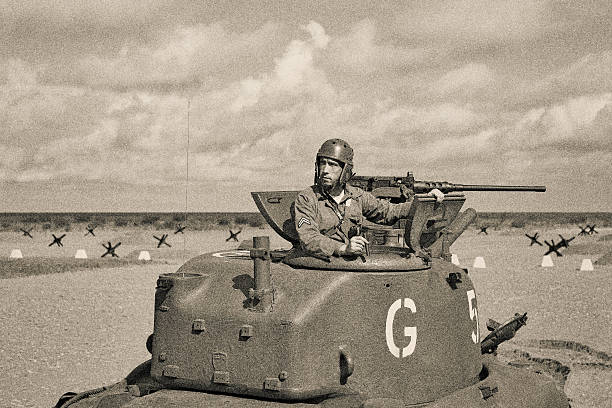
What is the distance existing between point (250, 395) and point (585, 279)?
2153 centimetres

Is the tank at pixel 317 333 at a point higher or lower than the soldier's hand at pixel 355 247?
lower

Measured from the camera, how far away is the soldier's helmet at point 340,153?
20.3 ft

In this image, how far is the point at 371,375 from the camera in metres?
5.60

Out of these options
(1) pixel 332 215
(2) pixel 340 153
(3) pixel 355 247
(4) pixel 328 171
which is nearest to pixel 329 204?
(1) pixel 332 215

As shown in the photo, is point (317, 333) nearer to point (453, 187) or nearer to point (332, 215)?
point (332, 215)

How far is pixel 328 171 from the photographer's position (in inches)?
246

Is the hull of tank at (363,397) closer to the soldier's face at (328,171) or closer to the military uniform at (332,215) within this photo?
the military uniform at (332,215)

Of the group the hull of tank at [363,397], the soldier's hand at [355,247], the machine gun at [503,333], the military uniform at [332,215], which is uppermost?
the military uniform at [332,215]

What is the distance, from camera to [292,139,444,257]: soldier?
596 cm

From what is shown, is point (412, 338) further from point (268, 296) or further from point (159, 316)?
point (159, 316)

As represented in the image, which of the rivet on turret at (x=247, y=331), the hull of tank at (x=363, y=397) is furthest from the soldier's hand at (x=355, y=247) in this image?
the hull of tank at (x=363, y=397)

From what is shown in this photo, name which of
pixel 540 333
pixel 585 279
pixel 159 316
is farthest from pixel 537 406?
pixel 585 279

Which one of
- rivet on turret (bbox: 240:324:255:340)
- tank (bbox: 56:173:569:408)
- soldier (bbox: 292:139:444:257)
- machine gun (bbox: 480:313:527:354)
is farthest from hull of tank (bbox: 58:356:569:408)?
soldier (bbox: 292:139:444:257)

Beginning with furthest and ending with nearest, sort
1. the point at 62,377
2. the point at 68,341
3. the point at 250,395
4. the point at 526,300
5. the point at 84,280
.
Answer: the point at 84,280 < the point at 526,300 < the point at 68,341 < the point at 62,377 < the point at 250,395
